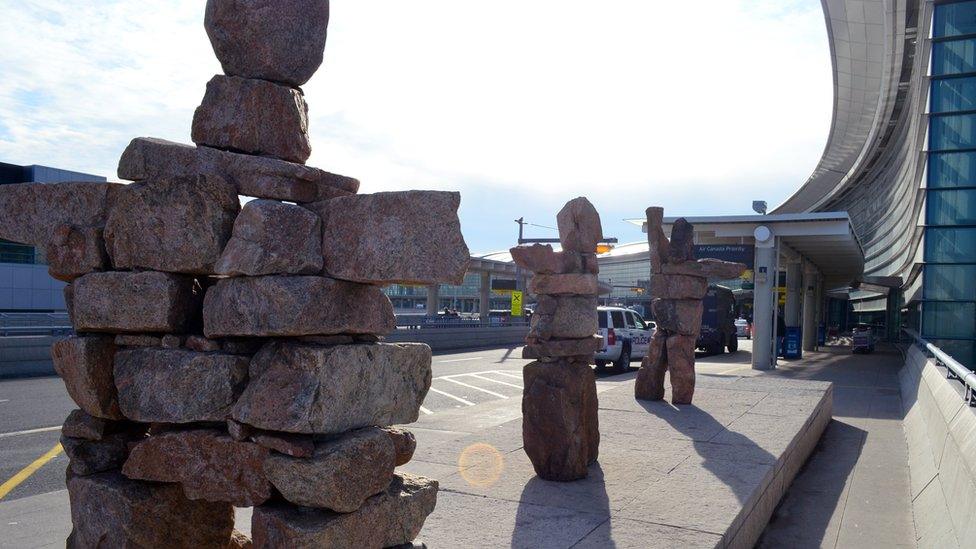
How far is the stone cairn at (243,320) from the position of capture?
348cm

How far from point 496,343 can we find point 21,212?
2943 cm

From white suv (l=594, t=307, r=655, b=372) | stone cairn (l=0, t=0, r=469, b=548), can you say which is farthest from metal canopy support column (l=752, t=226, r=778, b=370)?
stone cairn (l=0, t=0, r=469, b=548)

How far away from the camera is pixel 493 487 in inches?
251

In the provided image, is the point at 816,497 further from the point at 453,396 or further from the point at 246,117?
the point at 453,396

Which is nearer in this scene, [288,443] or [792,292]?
[288,443]

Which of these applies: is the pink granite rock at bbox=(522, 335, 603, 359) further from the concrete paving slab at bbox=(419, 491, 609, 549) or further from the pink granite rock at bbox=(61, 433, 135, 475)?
the pink granite rock at bbox=(61, 433, 135, 475)

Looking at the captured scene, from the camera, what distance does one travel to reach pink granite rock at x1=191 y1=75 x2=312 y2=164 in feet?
13.0

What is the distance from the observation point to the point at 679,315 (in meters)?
11.3

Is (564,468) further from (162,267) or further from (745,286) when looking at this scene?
(745,286)

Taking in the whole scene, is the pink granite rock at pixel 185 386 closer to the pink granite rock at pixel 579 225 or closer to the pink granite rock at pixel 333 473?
the pink granite rock at pixel 333 473

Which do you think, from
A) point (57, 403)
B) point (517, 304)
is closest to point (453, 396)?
point (57, 403)

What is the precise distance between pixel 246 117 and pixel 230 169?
301 mm

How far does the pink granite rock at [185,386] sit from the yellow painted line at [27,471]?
179 inches

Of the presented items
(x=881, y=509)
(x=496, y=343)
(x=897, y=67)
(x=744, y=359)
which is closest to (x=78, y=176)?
(x=496, y=343)
